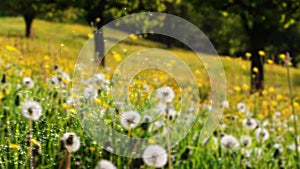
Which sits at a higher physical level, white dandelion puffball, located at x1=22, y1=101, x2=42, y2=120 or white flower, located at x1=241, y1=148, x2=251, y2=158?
white dandelion puffball, located at x1=22, y1=101, x2=42, y2=120

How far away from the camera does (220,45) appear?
42.3 meters

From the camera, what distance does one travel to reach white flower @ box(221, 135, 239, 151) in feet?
11.6

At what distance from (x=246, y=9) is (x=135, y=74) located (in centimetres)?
1385

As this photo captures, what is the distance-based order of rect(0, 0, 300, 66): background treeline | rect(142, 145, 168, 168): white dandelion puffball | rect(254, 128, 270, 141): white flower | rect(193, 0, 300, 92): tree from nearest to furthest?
rect(142, 145, 168, 168): white dandelion puffball → rect(254, 128, 270, 141): white flower → rect(193, 0, 300, 92): tree → rect(0, 0, 300, 66): background treeline

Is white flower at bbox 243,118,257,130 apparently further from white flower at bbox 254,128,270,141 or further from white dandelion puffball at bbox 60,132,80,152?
white dandelion puffball at bbox 60,132,80,152

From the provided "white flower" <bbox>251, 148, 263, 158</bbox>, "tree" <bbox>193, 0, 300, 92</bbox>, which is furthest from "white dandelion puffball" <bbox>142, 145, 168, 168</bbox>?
"tree" <bbox>193, 0, 300, 92</bbox>

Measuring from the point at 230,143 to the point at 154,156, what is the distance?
1.32 meters

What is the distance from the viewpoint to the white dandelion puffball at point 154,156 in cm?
227

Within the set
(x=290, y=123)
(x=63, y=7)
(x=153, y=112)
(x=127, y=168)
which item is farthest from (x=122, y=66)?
(x=63, y=7)

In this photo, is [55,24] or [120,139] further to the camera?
[55,24]

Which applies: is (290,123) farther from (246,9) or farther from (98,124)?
(246,9)

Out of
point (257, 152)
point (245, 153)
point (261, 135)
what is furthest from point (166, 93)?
point (261, 135)

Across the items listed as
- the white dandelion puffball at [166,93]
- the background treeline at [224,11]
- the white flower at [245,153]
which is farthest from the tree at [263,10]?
the white dandelion puffball at [166,93]

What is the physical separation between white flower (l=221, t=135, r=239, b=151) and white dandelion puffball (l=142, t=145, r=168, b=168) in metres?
1.24
